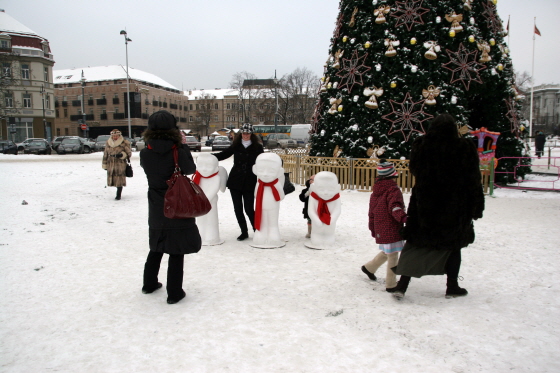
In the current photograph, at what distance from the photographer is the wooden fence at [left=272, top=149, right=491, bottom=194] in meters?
11.5

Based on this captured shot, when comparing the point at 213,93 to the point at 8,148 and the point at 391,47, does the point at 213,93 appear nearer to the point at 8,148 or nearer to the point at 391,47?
the point at 8,148

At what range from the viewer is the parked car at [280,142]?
130ft

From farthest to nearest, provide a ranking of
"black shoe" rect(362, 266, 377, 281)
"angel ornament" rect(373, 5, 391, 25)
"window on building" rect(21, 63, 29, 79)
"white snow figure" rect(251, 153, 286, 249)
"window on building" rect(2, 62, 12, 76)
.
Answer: "window on building" rect(21, 63, 29, 79), "window on building" rect(2, 62, 12, 76), "angel ornament" rect(373, 5, 391, 25), "white snow figure" rect(251, 153, 286, 249), "black shoe" rect(362, 266, 377, 281)

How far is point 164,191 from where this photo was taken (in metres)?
4.08

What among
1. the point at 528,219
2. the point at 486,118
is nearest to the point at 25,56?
the point at 486,118

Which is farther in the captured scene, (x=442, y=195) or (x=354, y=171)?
(x=354, y=171)

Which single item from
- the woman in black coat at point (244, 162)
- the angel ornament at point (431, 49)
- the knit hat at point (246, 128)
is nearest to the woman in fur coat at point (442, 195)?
the woman in black coat at point (244, 162)

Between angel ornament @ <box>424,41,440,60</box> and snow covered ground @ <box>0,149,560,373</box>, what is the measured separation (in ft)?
20.1

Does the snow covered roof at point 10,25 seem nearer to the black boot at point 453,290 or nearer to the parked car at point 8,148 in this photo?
the parked car at point 8,148

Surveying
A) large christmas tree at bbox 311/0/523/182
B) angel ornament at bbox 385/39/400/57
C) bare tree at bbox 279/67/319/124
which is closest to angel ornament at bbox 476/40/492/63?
large christmas tree at bbox 311/0/523/182

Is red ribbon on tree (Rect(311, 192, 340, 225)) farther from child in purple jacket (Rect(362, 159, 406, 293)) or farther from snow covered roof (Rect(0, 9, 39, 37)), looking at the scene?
snow covered roof (Rect(0, 9, 39, 37))

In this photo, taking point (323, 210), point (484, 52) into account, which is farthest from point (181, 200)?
point (484, 52)

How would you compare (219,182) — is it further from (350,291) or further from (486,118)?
(486,118)

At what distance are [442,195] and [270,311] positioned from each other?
206 cm
